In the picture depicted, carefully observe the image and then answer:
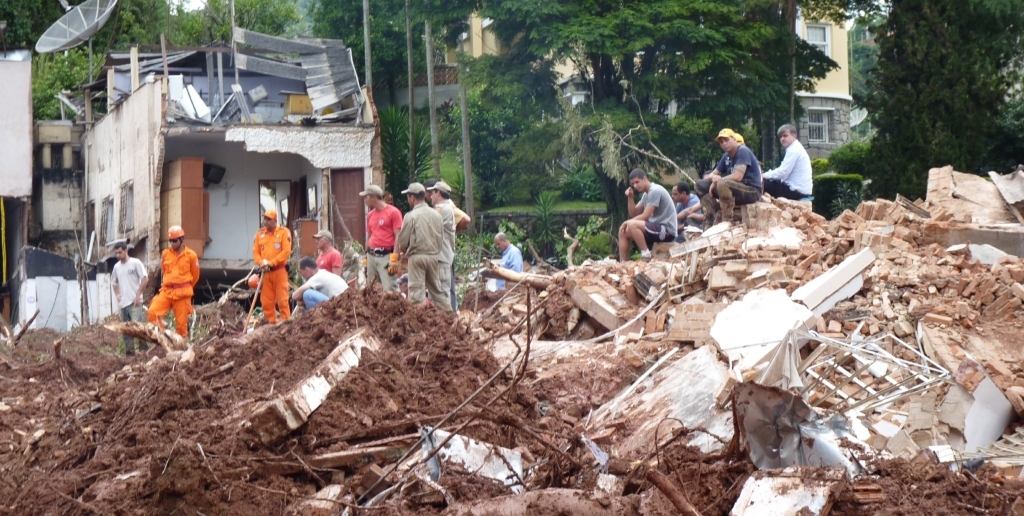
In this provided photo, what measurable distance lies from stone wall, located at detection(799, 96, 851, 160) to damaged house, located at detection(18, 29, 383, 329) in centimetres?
1771

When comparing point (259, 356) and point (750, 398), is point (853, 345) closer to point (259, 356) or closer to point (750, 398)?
point (750, 398)

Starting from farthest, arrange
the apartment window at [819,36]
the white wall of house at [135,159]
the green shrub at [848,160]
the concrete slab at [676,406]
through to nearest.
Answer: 1. the apartment window at [819,36]
2. the green shrub at [848,160]
3. the white wall of house at [135,159]
4. the concrete slab at [676,406]

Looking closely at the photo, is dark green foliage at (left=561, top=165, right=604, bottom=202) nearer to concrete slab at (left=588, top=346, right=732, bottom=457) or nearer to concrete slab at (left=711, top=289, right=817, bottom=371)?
concrete slab at (left=711, top=289, right=817, bottom=371)

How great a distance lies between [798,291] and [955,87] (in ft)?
38.1

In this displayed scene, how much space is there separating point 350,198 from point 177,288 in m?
8.18

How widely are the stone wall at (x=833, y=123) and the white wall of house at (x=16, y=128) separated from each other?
908 inches

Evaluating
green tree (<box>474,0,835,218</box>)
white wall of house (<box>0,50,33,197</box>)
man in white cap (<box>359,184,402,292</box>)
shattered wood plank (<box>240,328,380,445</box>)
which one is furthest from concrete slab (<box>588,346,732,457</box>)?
white wall of house (<box>0,50,33,197</box>)

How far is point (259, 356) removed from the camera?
25.8 ft

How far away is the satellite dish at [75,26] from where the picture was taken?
73.6 feet

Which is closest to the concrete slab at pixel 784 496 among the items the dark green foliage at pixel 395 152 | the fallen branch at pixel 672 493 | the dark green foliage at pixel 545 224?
the fallen branch at pixel 672 493

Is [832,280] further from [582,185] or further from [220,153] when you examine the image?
[582,185]

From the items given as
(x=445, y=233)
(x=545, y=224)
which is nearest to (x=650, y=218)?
(x=445, y=233)

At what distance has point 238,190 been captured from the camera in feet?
73.6

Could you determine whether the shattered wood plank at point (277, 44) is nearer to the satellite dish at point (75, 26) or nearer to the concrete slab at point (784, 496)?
the satellite dish at point (75, 26)
